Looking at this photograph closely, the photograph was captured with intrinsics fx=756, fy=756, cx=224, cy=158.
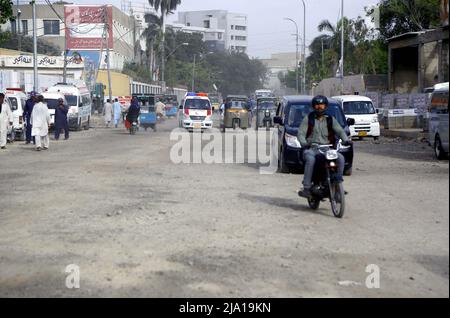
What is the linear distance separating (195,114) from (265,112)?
7672 mm

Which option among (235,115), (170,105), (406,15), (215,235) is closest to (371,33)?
(406,15)

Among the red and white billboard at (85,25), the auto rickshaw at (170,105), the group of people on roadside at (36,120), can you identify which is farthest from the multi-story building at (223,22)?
the group of people on roadside at (36,120)

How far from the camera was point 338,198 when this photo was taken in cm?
1080

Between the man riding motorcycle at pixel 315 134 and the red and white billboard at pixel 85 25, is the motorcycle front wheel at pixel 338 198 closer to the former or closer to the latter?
the man riding motorcycle at pixel 315 134

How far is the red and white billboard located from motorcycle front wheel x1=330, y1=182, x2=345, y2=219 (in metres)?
79.6

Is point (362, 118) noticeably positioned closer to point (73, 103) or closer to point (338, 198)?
point (73, 103)

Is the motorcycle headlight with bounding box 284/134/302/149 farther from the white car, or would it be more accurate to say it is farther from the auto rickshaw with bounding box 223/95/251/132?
the auto rickshaw with bounding box 223/95/251/132

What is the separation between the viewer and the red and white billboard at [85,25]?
88500mm

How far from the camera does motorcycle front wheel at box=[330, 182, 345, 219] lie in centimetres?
1071

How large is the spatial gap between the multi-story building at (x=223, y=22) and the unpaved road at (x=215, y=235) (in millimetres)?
164111

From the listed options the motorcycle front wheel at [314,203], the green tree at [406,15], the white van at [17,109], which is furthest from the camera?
the green tree at [406,15]
